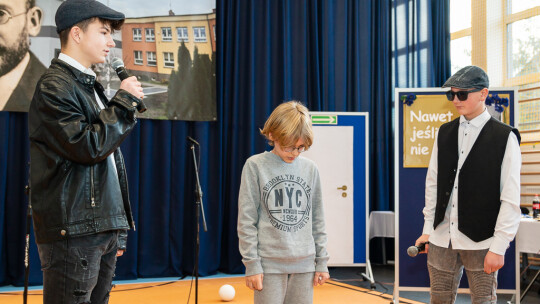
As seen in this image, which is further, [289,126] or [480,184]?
[480,184]

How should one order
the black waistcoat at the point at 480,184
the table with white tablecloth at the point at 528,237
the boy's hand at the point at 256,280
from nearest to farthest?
the boy's hand at the point at 256,280 → the black waistcoat at the point at 480,184 → the table with white tablecloth at the point at 528,237

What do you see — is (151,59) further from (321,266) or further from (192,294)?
(321,266)

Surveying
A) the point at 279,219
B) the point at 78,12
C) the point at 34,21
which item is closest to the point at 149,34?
the point at 34,21

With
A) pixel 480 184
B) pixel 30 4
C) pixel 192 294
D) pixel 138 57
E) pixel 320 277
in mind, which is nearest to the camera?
pixel 320 277

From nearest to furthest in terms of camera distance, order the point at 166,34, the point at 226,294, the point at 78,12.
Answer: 1. the point at 78,12
2. the point at 226,294
3. the point at 166,34

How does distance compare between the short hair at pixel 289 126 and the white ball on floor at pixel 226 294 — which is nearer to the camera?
the short hair at pixel 289 126

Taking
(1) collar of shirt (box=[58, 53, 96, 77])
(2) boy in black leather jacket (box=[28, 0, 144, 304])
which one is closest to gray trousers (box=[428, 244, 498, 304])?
(2) boy in black leather jacket (box=[28, 0, 144, 304])

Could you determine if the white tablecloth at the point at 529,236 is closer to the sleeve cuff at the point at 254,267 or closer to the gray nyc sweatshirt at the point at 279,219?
the gray nyc sweatshirt at the point at 279,219

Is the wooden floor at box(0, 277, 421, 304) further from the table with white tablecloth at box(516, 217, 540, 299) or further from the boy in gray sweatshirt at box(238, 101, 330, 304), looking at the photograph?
the boy in gray sweatshirt at box(238, 101, 330, 304)

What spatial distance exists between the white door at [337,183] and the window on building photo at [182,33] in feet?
5.84

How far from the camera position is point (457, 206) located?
2340mm

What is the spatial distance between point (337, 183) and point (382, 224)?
796mm

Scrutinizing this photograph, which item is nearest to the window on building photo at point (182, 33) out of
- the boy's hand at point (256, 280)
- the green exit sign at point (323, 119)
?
the green exit sign at point (323, 119)

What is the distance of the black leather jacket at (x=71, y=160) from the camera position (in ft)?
4.96
